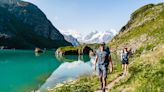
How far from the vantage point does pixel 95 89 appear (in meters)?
30.3

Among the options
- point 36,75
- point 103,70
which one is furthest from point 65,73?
point 103,70

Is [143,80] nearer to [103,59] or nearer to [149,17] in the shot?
[103,59]

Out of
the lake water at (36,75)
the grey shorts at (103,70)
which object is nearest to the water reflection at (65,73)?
the lake water at (36,75)

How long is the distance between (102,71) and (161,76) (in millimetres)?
6144

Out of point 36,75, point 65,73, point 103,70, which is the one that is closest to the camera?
point 103,70

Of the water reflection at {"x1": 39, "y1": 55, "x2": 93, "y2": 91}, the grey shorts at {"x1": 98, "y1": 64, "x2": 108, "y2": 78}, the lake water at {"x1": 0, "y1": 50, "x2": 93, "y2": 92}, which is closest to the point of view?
the grey shorts at {"x1": 98, "y1": 64, "x2": 108, "y2": 78}

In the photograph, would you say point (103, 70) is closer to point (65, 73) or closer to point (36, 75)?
point (36, 75)

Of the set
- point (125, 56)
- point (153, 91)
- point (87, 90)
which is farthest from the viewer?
point (125, 56)

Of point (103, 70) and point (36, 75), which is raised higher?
point (103, 70)

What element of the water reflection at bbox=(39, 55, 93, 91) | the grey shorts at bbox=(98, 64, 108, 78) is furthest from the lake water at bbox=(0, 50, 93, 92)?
the grey shorts at bbox=(98, 64, 108, 78)

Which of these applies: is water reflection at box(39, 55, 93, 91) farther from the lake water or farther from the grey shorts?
the grey shorts

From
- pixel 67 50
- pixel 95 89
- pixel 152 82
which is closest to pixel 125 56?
pixel 95 89

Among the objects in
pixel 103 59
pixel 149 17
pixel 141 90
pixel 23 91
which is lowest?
pixel 23 91

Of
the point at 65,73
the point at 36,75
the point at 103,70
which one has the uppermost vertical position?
the point at 103,70
